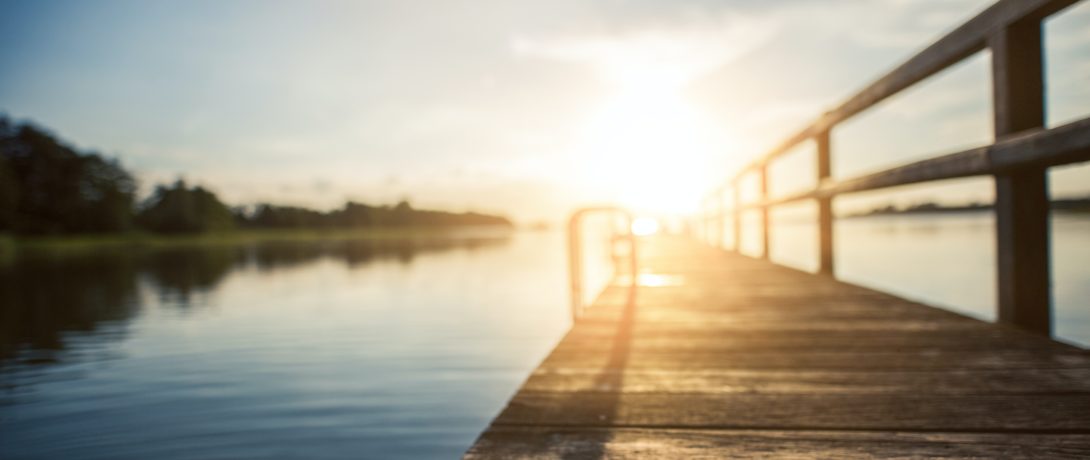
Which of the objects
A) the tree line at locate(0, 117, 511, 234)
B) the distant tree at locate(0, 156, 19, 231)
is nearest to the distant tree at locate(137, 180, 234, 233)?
the tree line at locate(0, 117, 511, 234)

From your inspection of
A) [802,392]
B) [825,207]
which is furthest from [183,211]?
[802,392]

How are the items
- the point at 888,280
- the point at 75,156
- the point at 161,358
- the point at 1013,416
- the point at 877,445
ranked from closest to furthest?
the point at 877,445
the point at 1013,416
the point at 161,358
the point at 888,280
the point at 75,156

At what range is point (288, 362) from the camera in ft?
18.4

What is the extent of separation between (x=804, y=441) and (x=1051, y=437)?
1.75ft

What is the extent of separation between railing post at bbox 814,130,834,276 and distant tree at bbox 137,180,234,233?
8979 centimetres

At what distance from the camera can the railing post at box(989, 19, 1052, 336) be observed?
2.10 m

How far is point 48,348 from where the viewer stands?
6.41 metres

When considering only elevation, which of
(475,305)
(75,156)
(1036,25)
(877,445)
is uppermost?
(75,156)

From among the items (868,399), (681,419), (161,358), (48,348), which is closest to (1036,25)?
(868,399)

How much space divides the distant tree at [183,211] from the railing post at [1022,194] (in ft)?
301

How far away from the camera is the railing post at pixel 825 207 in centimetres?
425

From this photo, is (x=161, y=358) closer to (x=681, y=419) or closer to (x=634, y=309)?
(x=634, y=309)

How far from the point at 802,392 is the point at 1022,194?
1.21m

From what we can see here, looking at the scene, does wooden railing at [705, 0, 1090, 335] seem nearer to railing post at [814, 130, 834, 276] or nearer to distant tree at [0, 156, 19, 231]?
railing post at [814, 130, 834, 276]
